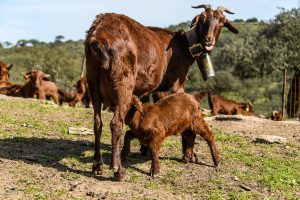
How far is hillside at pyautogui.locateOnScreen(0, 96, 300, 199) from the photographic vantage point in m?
7.04

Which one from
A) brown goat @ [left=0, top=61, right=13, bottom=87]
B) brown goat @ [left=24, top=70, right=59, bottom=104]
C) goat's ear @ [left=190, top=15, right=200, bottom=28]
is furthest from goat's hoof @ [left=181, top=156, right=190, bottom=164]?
A: brown goat @ [left=0, top=61, right=13, bottom=87]

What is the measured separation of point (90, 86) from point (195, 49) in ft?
8.25

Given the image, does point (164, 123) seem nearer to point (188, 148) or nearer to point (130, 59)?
point (188, 148)

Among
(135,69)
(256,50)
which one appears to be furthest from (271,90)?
(135,69)

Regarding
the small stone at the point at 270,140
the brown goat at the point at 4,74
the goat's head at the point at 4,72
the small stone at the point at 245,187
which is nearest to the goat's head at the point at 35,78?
the brown goat at the point at 4,74

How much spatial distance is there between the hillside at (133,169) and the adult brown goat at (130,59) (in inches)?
19.6

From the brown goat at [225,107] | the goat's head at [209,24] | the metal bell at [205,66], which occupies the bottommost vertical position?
the brown goat at [225,107]

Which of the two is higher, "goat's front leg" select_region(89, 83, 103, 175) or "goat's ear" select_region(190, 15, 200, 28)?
"goat's ear" select_region(190, 15, 200, 28)

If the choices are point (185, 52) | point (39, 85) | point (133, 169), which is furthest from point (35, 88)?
point (133, 169)

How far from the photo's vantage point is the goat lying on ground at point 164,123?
8.02 meters

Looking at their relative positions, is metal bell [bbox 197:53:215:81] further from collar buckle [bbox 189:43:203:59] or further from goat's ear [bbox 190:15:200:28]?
goat's ear [bbox 190:15:200:28]

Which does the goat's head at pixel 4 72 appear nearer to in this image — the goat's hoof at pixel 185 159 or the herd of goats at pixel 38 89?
the herd of goats at pixel 38 89

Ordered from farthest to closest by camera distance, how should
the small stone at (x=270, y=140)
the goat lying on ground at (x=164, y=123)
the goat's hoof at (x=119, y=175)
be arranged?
1. the small stone at (x=270, y=140)
2. the goat lying on ground at (x=164, y=123)
3. the goat's hoof at (x=119, y=175)

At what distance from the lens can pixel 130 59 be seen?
760 centimetres
